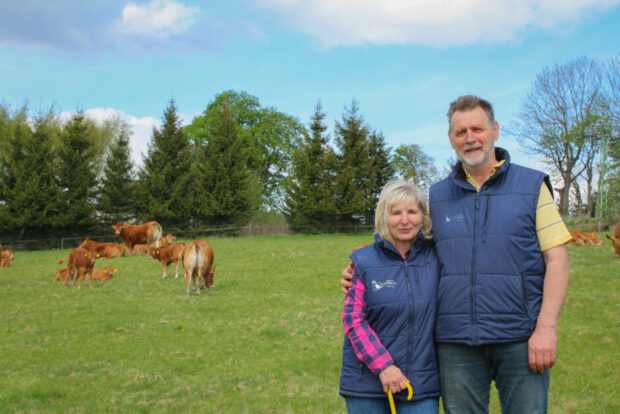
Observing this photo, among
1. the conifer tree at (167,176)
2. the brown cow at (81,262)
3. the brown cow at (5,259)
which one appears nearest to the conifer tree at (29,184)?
the conifer tree at (167,176)

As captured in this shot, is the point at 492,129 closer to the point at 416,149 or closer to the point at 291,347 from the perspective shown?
the point at 291,347

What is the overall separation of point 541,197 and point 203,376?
16.1 ft

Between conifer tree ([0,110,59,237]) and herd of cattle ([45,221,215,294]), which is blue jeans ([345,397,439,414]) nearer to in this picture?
herd of cattle ([45,221,215,294])

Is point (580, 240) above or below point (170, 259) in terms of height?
above

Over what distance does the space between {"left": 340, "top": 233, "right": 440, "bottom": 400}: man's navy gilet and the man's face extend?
2.02 feet

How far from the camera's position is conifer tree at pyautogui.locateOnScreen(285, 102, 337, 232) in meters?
38.3

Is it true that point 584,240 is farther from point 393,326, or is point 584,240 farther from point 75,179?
point 75,179

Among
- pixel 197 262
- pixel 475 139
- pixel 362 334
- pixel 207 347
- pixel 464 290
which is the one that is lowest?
pixel 207 347

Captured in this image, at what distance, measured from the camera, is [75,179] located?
34.5 metres

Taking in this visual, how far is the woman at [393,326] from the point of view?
2.80 meters

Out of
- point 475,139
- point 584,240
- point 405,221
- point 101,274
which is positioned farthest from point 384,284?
point 584,240

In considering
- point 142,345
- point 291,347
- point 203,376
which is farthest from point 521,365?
point 142,345

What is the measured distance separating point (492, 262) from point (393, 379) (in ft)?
2.70

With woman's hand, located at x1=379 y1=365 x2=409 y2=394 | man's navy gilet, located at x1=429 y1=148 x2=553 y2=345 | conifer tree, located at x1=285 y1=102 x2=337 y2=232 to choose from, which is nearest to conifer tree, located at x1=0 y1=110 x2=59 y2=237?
conifer tree, located at x1=285 y1=102 x2=337 y2=232
